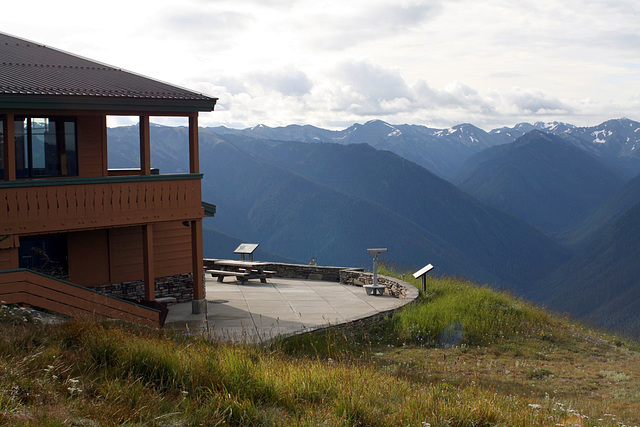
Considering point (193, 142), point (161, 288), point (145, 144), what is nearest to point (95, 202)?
point (145, 144)

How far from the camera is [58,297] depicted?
11.3 meters

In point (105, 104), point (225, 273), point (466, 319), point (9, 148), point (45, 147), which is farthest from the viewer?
point (225, 273)

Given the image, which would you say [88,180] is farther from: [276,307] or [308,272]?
[308,272]

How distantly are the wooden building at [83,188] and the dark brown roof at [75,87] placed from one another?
23mm

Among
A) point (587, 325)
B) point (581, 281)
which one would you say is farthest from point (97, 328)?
point (581, 281)

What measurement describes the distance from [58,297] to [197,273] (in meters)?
Answer: 4.32

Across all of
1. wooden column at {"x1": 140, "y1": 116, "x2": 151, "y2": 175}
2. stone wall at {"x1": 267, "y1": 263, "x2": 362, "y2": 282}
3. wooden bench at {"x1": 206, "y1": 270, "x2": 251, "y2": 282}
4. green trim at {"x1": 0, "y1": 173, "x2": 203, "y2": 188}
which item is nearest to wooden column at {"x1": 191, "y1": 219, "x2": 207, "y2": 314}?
green trim at {"x1": 0, "y1": 173, "x2": 203, "y2": 188}

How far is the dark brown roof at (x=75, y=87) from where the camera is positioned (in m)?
12.4

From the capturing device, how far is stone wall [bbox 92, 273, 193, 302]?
15711 mm

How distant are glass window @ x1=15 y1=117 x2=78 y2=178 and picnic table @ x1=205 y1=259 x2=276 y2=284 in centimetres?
685

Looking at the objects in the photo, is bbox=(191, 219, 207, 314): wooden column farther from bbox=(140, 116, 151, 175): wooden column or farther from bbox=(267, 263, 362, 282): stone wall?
bbox=(267, 263, 362, 282): stone wall

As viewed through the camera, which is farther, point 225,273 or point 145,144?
point 225,273


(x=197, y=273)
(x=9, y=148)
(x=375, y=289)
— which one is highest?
(x=9, y=148)

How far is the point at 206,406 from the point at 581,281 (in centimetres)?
18636
